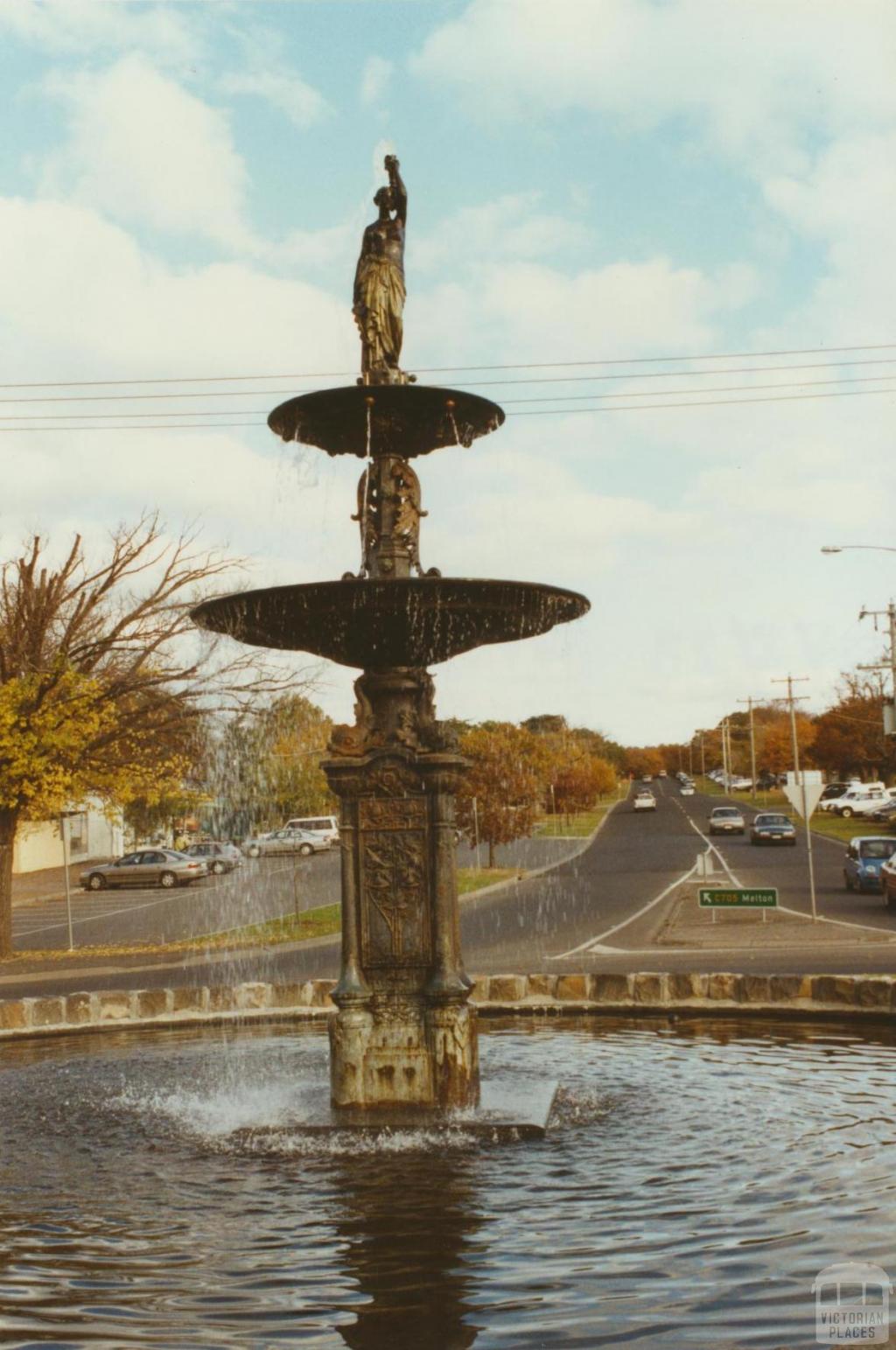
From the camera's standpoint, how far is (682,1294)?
5938 mm

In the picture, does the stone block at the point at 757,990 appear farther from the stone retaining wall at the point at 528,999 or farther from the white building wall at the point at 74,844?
the white building wall at the point at 74,844

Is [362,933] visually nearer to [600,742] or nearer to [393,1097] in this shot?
[393,1097]

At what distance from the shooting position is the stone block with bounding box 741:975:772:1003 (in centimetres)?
1438

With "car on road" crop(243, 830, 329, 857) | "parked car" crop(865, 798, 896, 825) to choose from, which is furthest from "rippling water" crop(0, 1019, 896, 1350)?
"parked car" crop(865, 798, 896, 825)

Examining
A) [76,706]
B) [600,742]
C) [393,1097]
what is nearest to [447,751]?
[393,1097]

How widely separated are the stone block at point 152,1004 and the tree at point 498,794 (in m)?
30.6

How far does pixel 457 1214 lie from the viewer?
7230mm

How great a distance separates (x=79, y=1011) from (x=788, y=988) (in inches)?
304

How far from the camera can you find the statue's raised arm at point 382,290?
34.4 feet

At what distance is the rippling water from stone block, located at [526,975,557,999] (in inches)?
135

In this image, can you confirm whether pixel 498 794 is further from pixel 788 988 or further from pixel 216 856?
pixel 788 988

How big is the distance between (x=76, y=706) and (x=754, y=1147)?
2012 cm

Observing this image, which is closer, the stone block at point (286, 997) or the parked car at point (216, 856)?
the stone block at point (286, 997)

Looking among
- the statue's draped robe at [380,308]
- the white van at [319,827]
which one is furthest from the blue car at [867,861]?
the white van at [319,827]
